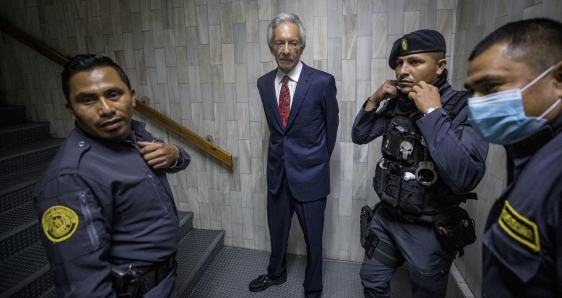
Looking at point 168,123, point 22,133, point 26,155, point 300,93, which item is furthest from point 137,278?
point 22,133

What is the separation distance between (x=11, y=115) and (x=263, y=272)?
2.82m

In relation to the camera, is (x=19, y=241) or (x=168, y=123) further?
(x=168, y=123)

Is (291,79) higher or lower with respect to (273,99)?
higher

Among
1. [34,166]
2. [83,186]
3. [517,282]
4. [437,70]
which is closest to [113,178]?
[83,186]

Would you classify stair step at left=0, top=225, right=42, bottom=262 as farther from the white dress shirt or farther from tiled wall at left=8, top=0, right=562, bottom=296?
the white dress shirt

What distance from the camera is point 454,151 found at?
1.14 m

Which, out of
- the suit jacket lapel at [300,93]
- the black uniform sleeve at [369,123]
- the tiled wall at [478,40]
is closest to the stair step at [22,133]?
the suit jacket lapel at [300,93]

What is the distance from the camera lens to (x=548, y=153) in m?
0.69

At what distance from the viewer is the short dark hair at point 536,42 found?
721 millimetres

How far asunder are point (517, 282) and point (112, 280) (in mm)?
1216

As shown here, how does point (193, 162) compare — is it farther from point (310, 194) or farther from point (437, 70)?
point (437, 70)

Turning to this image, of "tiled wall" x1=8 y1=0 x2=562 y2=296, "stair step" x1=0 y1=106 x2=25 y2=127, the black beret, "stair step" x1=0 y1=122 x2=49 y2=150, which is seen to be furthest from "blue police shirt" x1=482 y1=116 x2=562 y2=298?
"stair step" x1=0 y1=106 x2=25 y2=127

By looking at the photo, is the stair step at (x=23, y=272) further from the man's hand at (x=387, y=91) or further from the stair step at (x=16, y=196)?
the man's hand at (x=387, y=91)

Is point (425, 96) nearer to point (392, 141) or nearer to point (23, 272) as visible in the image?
point (392, 141)
